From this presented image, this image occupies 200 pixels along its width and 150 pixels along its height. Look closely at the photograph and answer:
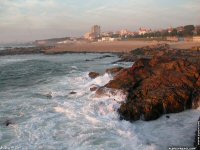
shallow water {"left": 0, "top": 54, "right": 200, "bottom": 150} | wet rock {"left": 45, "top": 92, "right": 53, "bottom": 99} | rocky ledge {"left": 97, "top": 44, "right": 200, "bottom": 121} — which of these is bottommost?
shallow water {"left": 0, "top": 54, "right": 200, "bottom": 150}

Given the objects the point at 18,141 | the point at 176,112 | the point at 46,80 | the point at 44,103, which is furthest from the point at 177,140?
the point at 46,80

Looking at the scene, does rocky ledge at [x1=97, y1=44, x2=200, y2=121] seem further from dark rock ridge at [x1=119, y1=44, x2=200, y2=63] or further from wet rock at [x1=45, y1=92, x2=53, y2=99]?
dark rock ridge at [x1=119, y1=44, x2=200, y2=63]

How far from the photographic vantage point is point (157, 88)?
57.7ft

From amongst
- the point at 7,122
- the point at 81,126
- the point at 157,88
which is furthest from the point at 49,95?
the point at 157,88

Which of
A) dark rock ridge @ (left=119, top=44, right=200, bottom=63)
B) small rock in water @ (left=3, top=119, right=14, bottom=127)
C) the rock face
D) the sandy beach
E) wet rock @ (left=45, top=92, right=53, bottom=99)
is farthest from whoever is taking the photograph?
the sandy beach

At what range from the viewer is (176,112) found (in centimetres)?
1591

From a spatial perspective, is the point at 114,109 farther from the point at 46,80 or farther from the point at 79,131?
the point at 46,80

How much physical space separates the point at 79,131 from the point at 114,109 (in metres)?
3.21

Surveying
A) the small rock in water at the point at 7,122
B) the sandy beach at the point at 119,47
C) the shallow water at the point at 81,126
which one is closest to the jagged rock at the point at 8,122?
the small rock in water at the point at 7,122

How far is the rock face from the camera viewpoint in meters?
15.3

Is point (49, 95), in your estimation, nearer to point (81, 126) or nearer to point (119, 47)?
point (81, 126)

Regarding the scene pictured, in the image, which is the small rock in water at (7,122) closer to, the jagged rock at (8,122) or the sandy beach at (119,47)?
the jagged rock at (8,122)

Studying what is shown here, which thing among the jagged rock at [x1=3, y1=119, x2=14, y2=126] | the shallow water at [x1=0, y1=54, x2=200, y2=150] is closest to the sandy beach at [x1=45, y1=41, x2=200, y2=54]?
the shallow water at [x1=0, y1=54, x2=200, y2=150]

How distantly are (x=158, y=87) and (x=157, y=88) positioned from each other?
17cm
